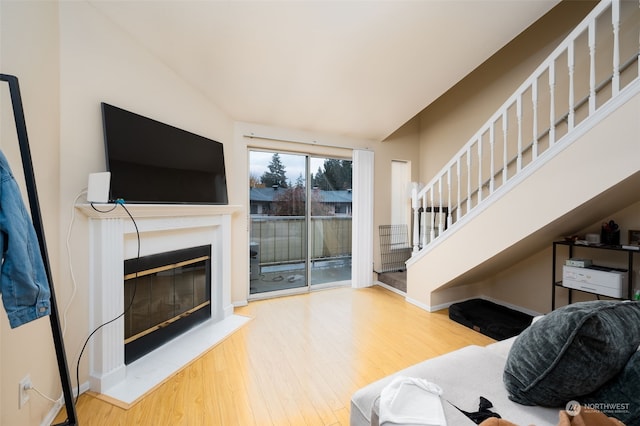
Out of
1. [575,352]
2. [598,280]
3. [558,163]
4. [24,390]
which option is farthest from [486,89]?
[24,390]

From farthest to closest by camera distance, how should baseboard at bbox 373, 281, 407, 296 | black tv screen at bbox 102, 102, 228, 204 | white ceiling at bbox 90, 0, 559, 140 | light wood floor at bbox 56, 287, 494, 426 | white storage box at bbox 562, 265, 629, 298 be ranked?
1. baseboard at bbox 373, 281, 407, 296
2. white storage box at bbox 562, 265, 629, 298
3. white ceiling at bbox 90, 0, 559, 140
4. black tv screen at bbox 102, 102, 228, 204
5. light wood floor at bbox 56, 287, 494, 426

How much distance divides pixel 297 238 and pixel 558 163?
2853 millimetres

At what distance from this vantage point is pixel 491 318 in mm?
2771

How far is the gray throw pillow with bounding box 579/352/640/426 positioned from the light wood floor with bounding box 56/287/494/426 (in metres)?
1.16

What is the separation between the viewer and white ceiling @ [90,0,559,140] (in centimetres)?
196

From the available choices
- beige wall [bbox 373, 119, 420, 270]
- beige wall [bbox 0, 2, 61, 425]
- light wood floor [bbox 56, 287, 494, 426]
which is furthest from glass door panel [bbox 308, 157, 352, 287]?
beige wall [bbox 0, 2, 61, 425]

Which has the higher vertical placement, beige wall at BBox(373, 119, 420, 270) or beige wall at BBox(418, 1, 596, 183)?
beige wall at BBox(418, 1, 596, 183)

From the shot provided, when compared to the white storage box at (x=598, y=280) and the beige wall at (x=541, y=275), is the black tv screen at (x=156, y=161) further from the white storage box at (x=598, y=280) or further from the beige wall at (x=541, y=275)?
the beige wall at (x=541, y=275)

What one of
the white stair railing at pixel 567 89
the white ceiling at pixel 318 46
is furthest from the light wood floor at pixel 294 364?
the white ceiling at pixel 318 46

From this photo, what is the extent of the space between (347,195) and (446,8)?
248 centimetres

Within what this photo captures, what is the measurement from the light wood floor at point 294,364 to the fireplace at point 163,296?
41 centimetres

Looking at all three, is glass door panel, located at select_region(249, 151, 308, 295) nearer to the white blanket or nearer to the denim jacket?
the denim jacket

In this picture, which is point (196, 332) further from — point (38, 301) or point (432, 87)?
point (432, 87)

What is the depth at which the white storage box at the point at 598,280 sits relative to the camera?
2.13m
